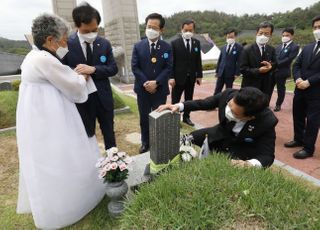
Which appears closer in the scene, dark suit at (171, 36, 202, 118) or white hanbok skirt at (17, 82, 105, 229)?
white hanbok skirt at (17, 82, 105, 229)

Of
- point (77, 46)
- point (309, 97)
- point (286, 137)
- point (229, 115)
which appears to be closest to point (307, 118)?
point (309, 97)

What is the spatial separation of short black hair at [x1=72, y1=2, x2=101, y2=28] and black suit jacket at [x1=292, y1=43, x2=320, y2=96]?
2.99 metres

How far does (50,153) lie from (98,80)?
1.21m

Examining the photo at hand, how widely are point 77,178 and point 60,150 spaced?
34cm

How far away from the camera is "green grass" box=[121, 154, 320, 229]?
1.49 metres

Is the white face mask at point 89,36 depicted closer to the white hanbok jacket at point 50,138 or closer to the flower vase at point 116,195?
the white hanbok jacket at point 50,138

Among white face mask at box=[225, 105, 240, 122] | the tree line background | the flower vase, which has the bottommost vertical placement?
the flower vase

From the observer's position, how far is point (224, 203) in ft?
5.24

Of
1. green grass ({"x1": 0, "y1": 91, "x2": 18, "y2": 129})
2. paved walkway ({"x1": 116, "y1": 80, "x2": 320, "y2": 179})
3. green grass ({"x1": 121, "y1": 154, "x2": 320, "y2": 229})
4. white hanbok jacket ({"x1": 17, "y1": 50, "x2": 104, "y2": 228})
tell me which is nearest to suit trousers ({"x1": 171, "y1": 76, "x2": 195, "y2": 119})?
paved walkway ({"x1": 116, "y1": 80, "x2": 320, "y2": 179})

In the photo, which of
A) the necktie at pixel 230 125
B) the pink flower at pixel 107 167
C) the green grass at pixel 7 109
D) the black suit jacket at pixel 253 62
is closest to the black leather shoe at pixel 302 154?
the black suit jacket at pixel 253 62

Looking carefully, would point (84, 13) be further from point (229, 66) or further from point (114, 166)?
point (229, 66)

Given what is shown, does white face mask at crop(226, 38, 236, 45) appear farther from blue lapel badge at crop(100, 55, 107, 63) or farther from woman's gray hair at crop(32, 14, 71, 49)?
woman's gray hair at crop(32, 14, 71, 49)

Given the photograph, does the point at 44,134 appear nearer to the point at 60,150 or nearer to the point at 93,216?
the point at 60,150

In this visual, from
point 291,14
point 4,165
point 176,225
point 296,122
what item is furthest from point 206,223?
point 291,14
